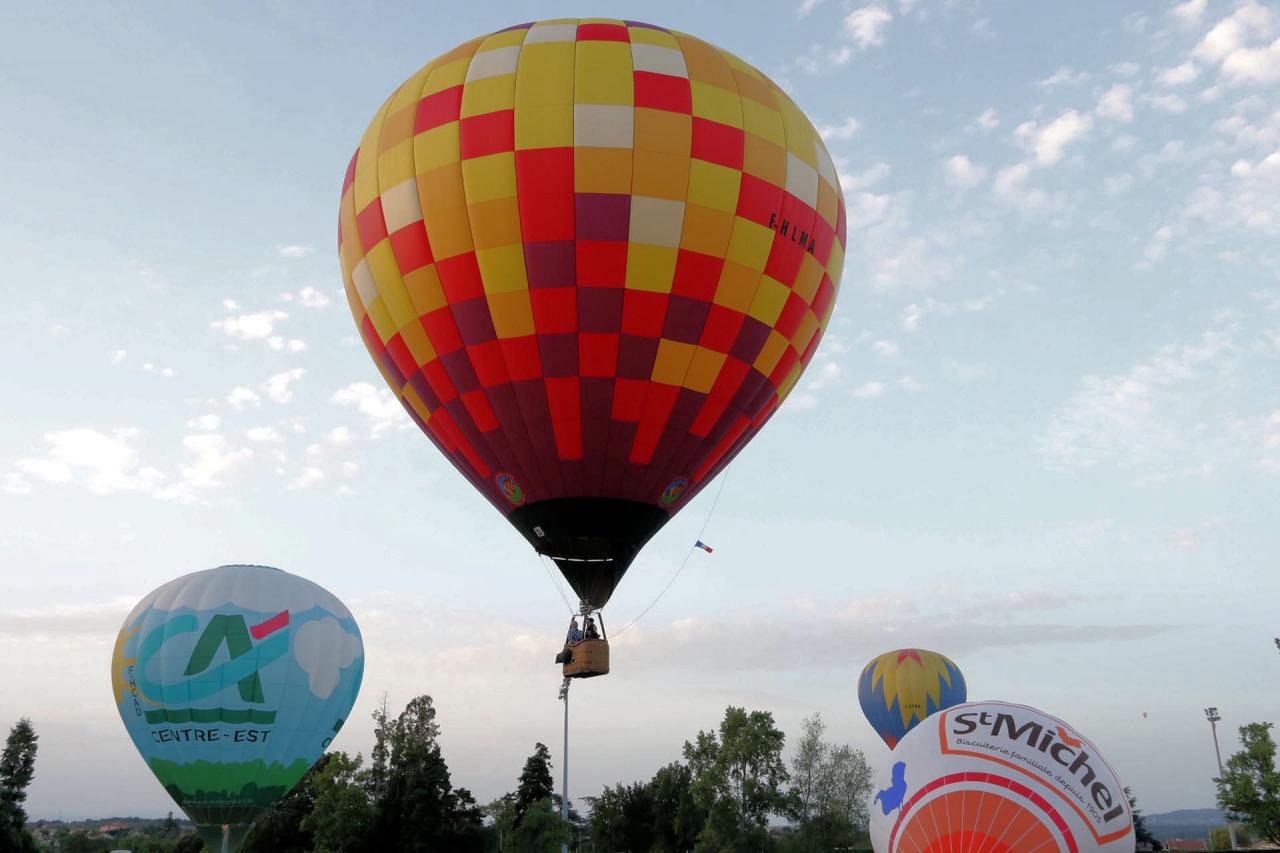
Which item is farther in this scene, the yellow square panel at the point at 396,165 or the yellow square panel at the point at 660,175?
the yellow square panel at the point at 396,165

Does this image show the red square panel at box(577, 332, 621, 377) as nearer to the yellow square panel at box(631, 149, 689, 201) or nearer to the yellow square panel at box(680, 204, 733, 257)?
the yellow square panel at box(680, 204, 733, 257)

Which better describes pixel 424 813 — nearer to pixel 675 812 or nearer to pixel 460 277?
pixel 675 812

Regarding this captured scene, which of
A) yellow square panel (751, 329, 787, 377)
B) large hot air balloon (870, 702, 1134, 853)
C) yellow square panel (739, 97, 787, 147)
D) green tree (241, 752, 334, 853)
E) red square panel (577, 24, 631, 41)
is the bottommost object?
green tree (241, 752, 334, 853)

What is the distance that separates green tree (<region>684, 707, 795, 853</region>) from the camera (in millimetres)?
35312

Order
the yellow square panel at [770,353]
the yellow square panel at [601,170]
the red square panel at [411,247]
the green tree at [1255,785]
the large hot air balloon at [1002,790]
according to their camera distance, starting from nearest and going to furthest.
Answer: the large hot air balloon at [1002,790] → the yellow square panel at [601,170] → the red square panel at [411,247] → the yellow square panel at [770,353] → the green tree at [1255,785]

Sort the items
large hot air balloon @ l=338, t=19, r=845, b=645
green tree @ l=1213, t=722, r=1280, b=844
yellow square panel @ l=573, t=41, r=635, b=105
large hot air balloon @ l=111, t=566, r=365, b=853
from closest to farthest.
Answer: large hot air balloon @ l=338, t=19, r=845, b=645 < yellow square panel @ l=573, t=41, r=635, b=105 < large hot air balloon @ l=111, t=566, r=365, b=853 < green tree @ l=1213, t=722, r=1280, b=844

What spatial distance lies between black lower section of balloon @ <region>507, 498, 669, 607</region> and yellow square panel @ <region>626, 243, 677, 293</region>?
3.02 meters

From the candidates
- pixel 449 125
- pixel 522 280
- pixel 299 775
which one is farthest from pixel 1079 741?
pixel 299 775

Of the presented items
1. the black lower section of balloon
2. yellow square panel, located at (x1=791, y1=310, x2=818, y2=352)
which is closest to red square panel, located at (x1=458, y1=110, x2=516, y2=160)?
the black lower section of balloon

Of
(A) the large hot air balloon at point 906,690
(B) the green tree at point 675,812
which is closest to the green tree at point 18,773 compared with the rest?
(B) the green tree at point 675,812

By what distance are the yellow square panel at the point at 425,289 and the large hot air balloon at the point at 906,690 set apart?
22.9 m

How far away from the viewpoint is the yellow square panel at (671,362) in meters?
13.4

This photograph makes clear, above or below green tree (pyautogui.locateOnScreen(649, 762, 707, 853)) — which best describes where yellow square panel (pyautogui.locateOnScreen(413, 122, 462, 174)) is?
above

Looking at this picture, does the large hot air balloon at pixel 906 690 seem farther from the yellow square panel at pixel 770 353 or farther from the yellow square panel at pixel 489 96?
the yellow square panel at pixel 489 96
